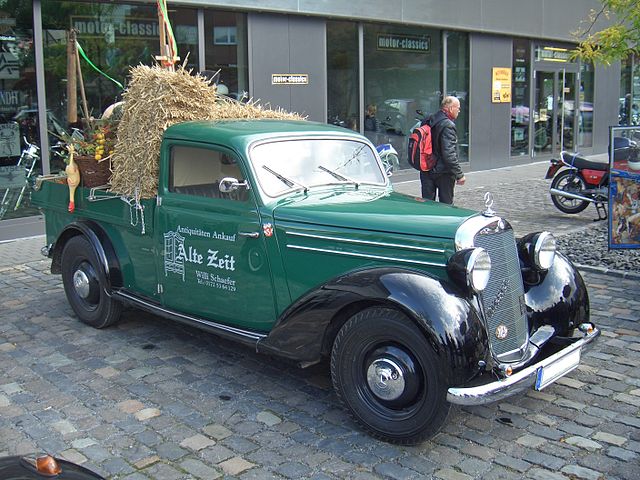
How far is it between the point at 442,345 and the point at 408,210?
3.33ft

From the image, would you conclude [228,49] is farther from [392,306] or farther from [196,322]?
[392,306]

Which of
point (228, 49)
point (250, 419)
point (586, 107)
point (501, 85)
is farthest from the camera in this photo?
point (586, 107)

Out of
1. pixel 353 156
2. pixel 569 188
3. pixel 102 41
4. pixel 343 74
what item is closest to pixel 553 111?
pixel 343 74

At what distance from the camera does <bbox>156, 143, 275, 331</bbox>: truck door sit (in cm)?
458

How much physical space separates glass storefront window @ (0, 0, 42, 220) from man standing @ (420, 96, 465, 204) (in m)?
5.13

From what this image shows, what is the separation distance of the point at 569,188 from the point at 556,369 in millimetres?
7225

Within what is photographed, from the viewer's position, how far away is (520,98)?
16.9 meters

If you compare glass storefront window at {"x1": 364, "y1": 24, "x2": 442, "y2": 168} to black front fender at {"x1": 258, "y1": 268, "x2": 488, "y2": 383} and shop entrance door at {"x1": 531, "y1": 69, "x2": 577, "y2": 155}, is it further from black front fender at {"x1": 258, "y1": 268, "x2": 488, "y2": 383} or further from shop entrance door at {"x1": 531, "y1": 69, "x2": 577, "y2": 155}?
black front fender at {"x1": 258, "y1": 268, "x2": 488, "y2": 383}

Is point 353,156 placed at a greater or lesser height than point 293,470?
greater

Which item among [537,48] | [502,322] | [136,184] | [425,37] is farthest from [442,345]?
[537,48]

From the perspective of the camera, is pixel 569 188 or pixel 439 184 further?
pixel 569 188

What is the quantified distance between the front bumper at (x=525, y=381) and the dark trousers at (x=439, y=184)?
4.28 metres

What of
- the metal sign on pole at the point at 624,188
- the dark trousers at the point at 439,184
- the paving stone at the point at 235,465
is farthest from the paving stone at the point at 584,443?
the dark trousers at the point at 439,184

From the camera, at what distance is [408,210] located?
4266mm
